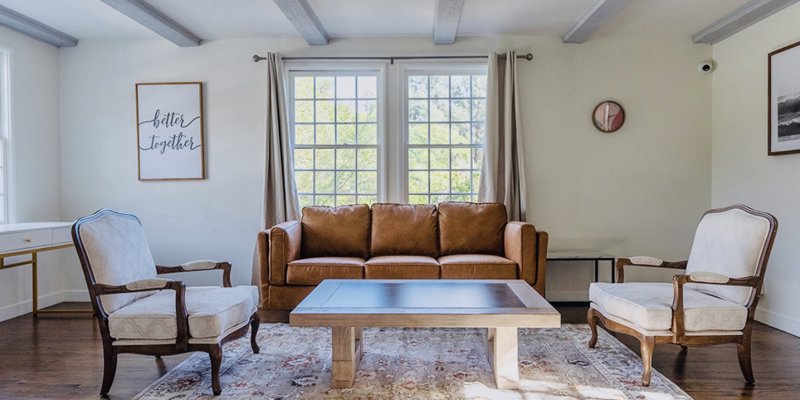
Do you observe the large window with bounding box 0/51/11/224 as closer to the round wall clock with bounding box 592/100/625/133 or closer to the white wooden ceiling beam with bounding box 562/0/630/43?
the white wooden ceiling beam with bounding box 562/0/630/43

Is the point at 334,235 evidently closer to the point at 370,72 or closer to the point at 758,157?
the point at 370,72

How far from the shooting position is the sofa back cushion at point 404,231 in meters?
3.98

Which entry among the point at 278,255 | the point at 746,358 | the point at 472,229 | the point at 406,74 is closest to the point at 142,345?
the point at 278,255

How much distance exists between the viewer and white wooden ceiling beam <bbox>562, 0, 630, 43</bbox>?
345cm

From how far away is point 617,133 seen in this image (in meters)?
4.38

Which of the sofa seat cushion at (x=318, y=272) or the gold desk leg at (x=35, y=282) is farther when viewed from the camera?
the gold desk leg at (x=35, y=282)

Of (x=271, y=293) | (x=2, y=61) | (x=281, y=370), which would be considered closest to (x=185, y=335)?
(x=281, y=370)

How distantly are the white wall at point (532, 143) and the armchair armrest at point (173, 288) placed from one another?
223 cm

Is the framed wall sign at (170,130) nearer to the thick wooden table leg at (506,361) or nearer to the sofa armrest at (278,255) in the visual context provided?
the sofa armrest at (278,255)

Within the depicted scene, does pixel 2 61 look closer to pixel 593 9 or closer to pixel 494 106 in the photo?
pixel 494 106

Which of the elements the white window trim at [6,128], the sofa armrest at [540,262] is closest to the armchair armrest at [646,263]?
the sofa armrest at [540,262]

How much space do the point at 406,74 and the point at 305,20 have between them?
113 centimetres

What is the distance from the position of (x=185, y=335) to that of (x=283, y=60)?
297 centimetres

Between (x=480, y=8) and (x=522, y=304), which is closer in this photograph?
(x=522, y=304)
